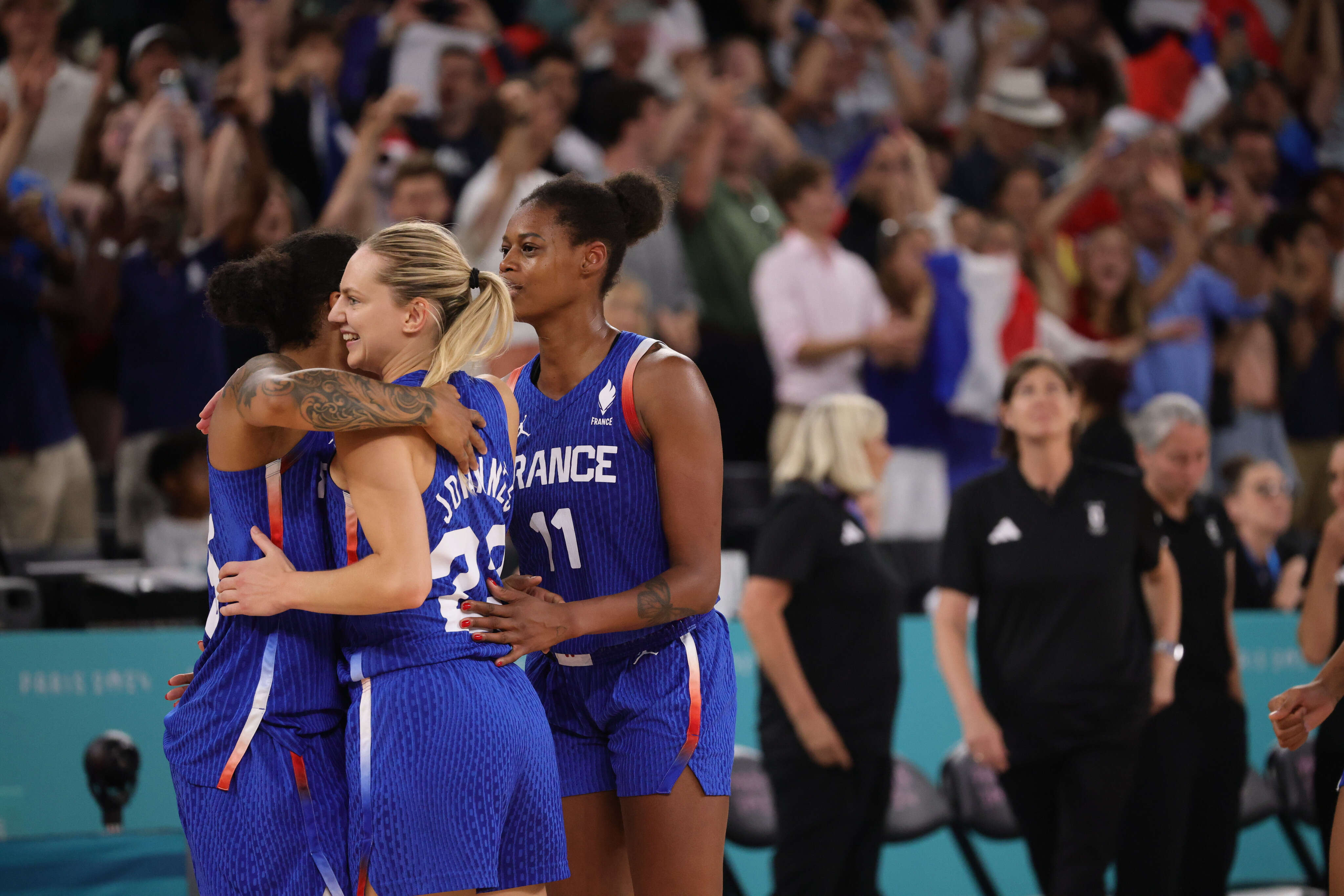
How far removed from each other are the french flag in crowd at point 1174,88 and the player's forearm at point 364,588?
10.1m

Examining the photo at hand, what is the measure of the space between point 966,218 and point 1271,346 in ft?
7.95

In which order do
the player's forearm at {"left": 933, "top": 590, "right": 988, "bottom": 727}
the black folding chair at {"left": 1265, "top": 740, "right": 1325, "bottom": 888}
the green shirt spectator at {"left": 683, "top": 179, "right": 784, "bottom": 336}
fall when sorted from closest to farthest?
the player's forearm at {"left": 933, "top": 590, "right": 988, "bottom": 727} < the black folding chair at {"left": 1265, "top": 740, "right": 1325, "bottom": 888} < the green shirt spectator at {"left": 683, "top": 179, "right": 784, "bottom": 336}

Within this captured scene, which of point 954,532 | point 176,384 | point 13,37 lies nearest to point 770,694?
point 954,532

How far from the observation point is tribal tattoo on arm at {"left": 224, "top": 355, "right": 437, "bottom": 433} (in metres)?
2.54

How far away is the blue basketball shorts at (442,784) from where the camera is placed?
2.56 meters

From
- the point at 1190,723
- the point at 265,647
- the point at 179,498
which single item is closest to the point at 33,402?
the point at 179,498

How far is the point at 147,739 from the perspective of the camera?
16.4 ft

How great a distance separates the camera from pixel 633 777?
309 cm

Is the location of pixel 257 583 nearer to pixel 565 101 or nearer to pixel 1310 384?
pixel 565 101

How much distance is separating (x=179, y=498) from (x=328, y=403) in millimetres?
4117

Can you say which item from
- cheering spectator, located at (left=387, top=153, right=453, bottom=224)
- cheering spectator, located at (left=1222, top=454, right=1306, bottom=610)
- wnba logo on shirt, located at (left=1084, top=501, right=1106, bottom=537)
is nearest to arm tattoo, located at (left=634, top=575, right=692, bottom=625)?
wnba logo on shirt, located at (left=1084, top=501, right=1106, bottom=537)

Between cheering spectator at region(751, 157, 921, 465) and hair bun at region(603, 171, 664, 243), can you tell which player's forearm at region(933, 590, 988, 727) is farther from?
cheering spectator at region(751, 157, 921, 465)

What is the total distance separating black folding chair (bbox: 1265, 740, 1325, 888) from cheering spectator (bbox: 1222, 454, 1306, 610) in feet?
2.36

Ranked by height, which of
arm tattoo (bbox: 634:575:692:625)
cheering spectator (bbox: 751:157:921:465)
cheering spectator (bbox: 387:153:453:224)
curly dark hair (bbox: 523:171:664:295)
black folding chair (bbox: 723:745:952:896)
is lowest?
black folding chair (bbox: 723:745:952:896)
